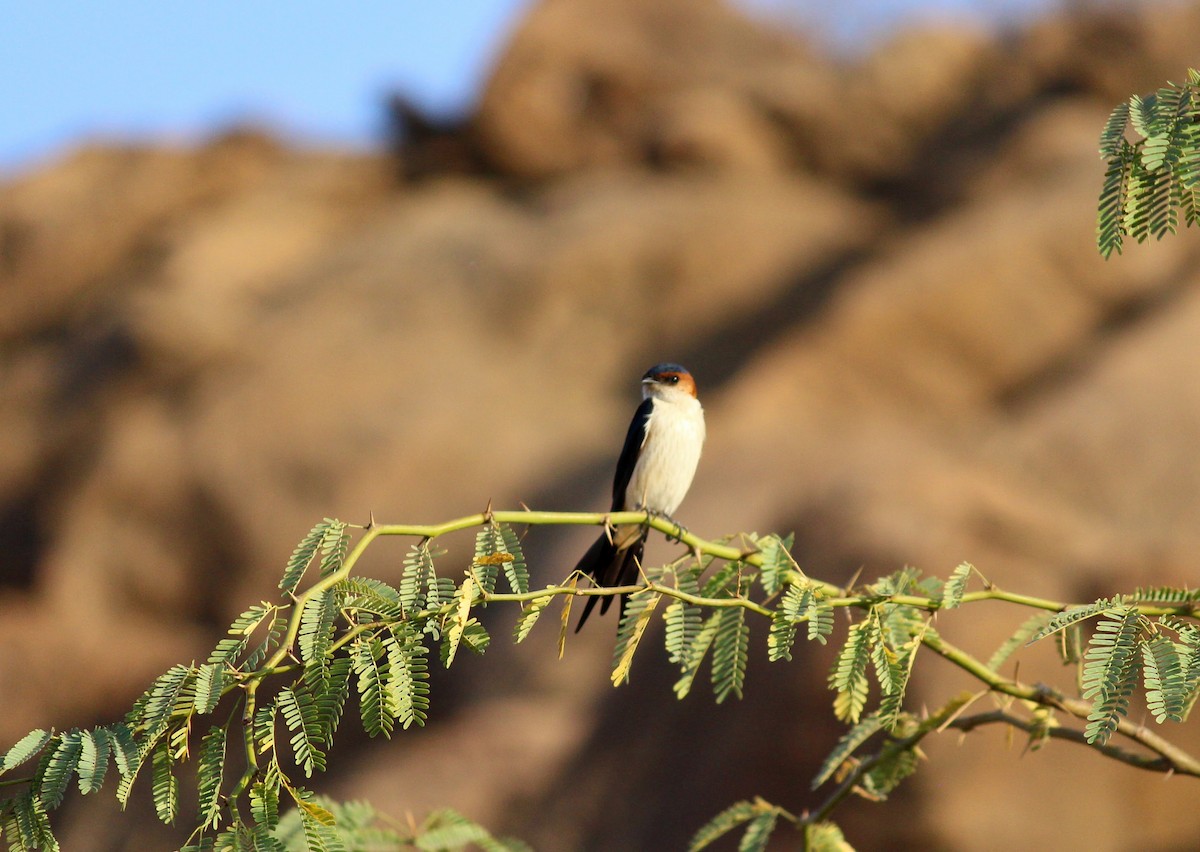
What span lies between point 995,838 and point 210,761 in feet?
24.6

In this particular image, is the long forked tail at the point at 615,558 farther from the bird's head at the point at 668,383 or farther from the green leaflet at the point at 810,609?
the green leaflet at the point at 810,609

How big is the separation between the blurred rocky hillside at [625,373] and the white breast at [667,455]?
3.79 metres

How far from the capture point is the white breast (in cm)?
638

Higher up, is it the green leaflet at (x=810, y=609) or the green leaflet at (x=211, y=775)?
the green leaflet at (x=810, y=609)

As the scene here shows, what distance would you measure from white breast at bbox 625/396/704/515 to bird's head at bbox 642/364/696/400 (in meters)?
0.08

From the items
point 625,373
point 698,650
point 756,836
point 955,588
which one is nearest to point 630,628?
point 698,650

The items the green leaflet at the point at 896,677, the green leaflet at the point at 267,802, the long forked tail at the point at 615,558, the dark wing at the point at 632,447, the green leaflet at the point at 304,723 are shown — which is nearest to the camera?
the green leaflet at the point at 267,802

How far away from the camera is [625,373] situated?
58.5 feet

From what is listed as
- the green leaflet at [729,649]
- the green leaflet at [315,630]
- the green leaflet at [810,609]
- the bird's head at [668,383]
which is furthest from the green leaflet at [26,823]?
the bird's head at [668,383]

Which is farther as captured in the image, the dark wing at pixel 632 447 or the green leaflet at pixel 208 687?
the dark wing at pixel 632 447

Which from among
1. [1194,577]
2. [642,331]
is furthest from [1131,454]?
[642,331]

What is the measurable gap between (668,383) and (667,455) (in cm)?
51

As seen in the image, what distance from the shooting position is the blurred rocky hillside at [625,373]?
10586 mm

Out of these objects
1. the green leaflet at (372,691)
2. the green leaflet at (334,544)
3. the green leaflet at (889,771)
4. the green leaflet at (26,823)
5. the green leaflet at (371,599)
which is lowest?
the green leaflet at (26,823)
